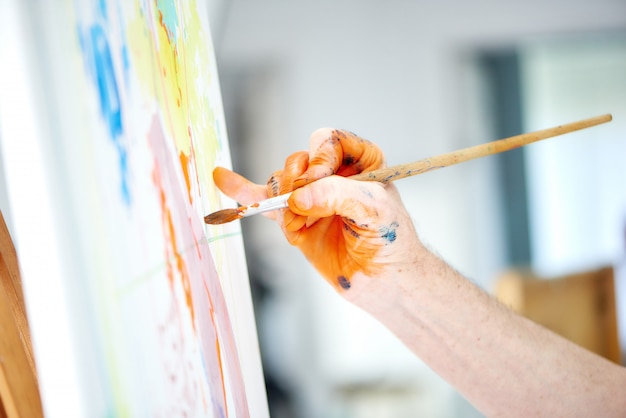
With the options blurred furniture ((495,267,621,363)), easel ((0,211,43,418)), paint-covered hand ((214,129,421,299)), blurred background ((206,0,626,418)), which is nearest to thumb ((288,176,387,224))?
paint-covered hand ((214,129,421,299))

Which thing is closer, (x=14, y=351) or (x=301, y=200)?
(x=14, y=351)

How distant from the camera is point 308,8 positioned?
2.84m

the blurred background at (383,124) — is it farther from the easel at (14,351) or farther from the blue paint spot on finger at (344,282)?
the easel at (14,351)

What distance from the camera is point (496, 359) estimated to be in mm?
816

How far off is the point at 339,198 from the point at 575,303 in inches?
63.7

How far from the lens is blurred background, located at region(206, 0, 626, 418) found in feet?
9.42

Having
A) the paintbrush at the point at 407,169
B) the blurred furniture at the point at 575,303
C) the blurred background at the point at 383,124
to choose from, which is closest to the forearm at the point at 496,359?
the paintbrush at the point at 407,169

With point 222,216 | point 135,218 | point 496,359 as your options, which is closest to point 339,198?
point 222,216

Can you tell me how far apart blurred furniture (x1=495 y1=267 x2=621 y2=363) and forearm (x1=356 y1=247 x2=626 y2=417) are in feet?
3.69

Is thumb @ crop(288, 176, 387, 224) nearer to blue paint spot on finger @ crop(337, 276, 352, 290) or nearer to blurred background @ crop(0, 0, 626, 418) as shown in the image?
blue paint spot on finger @ crop(337, 276, 352, 290)

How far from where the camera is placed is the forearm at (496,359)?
81cm

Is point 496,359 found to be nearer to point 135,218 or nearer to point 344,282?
point 344,282

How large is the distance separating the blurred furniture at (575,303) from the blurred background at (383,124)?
93 centimetres

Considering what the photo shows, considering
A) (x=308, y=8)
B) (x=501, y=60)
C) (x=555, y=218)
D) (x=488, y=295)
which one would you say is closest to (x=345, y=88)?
(x=308, y=8)
